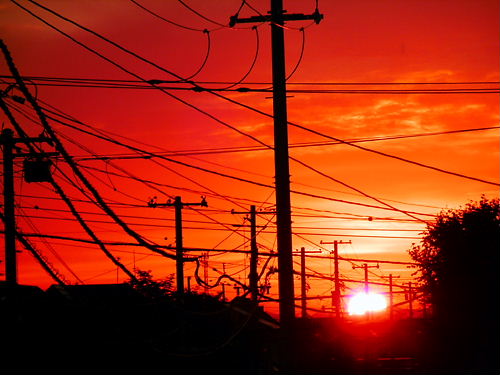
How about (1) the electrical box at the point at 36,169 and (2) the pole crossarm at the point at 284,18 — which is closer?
(2) the pole crossarm at the point at 284,18

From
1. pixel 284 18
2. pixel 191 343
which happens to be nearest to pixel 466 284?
pixel 191 343

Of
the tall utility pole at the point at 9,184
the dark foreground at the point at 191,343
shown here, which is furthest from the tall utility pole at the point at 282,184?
the tall utility pole at the point at 9,184

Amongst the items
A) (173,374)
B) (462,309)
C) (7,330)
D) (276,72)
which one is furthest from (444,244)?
(7,330)

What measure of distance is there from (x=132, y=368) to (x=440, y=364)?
1141 centimetres

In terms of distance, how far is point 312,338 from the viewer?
25359 mm

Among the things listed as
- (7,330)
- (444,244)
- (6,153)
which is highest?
(6,153)

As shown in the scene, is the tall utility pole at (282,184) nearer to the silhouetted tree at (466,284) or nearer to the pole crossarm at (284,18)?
the pole crossarm at (284,18)

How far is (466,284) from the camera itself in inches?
1337

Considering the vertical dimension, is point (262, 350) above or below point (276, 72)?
below

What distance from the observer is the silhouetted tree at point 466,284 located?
29141mm

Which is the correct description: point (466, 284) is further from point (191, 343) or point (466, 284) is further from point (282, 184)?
point (282, 184)

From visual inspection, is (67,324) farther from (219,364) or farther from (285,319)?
(219,364)

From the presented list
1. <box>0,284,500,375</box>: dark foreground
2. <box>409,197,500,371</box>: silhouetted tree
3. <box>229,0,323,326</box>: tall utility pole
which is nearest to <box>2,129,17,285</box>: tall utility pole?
<box>0,284,500,375</box>: dark foreground

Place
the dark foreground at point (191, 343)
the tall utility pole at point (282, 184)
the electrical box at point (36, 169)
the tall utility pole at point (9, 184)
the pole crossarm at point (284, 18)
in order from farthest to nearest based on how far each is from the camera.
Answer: the electrical box at point (36, 169), the tall utility pole at point (9, 184), the pole crossarm at point (284, 18), the dark foreground at point (191, 343), the tall utility pole at point (282, 184)
